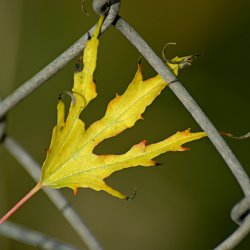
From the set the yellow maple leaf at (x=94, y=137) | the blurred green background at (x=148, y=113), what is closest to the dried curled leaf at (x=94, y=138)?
the yellow maple leaf at (x=94, y=137)

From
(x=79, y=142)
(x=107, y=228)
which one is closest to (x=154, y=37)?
(x=107, y=228)

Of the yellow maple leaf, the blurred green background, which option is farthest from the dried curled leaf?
the blurred green background

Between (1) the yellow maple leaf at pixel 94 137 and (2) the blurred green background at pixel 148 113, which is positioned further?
(2) the blurred green background at pixel 148 113

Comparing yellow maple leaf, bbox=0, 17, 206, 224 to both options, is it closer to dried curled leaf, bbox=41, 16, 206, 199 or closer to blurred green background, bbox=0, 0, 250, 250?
dried curled leaf, bbox=41, 16, 206, 199

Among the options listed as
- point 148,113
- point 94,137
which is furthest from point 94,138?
point 148,113

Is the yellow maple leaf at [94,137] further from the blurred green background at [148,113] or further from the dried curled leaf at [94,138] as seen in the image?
the blurred green background at [148,113]

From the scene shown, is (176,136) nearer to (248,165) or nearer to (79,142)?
(79,142)
